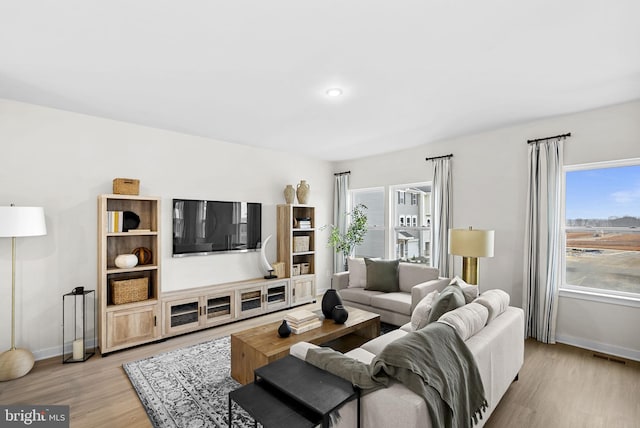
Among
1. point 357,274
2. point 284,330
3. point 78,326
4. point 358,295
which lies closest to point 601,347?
point 358,295

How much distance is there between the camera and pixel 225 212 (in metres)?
4.58

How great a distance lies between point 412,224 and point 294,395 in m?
4.18

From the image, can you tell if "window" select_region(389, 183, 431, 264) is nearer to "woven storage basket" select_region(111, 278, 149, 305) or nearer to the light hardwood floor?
the light hardwood floor

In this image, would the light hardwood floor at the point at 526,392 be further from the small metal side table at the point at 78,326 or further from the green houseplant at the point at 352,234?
the green houseplant at the point at 352,234

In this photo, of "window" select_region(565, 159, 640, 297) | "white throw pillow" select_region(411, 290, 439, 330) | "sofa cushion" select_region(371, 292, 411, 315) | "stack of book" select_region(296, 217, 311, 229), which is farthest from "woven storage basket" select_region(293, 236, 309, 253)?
"window" select_region(565, 159, 640, 297)

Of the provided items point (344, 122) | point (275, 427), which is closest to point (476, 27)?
point (344, 122)

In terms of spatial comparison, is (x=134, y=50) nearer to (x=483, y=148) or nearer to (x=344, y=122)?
(x=344, y=122)

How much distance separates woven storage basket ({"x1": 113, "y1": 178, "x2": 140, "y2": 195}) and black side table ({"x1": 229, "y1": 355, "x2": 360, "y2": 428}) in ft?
9.15

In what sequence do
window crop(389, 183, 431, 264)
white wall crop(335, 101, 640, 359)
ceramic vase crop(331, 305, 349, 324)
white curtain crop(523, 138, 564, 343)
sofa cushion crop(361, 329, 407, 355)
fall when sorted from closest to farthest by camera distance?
sofa cushion crop(361, 329, 407, 355), ceramic vase crop(331, 305, 349, 324), white wall crop(335, 101, 640, 359), white curtain crop(523, 138, 564, 343), window crop(389, 183, 431, 264)

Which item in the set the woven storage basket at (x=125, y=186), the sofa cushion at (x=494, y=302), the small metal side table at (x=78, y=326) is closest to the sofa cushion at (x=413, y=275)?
the sofa cushion at (x=494, y=302)

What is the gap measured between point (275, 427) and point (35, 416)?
7.03 ft

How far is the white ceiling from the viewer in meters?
1.79

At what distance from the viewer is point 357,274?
15.1 ft

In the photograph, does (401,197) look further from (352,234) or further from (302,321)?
(302,321)
